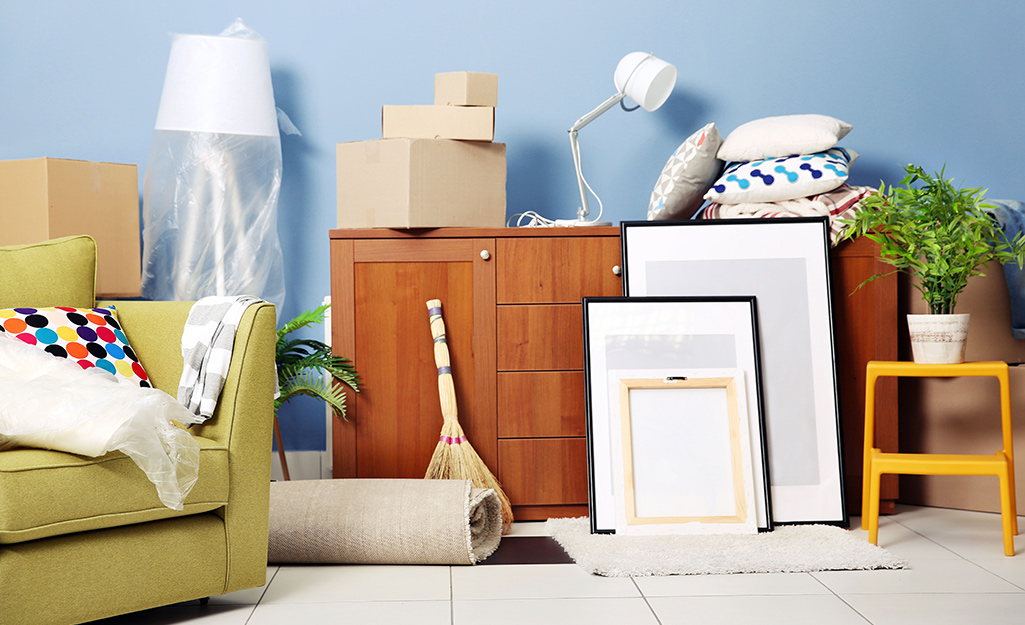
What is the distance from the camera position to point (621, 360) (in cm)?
230

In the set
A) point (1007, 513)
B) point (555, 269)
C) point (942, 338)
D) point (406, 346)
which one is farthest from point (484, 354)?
point (1007, 513)

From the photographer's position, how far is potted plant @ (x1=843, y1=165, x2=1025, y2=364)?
2.12 metres

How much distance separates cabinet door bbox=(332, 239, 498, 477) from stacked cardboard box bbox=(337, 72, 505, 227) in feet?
0.31

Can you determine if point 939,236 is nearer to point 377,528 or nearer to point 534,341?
point 534,341

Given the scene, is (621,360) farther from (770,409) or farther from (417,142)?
(417,142)

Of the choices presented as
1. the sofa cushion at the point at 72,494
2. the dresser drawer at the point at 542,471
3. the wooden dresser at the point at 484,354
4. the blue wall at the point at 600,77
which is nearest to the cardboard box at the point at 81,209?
the blue wall at the point at 600,77

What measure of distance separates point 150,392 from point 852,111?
2614mm

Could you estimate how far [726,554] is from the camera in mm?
1933

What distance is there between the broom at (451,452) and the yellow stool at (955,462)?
3.36ft

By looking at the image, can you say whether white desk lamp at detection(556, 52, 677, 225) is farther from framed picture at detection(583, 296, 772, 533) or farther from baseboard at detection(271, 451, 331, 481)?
baseboard at detection(271, 451, 331, 481)

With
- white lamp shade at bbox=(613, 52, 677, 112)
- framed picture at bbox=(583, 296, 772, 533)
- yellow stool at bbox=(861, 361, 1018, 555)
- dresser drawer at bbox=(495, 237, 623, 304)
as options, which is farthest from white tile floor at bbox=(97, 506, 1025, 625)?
white lamp shade at bbox=(613, 52, 677, 112)

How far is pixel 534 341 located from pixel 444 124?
732 mm

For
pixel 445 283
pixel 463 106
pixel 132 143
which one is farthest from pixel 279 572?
pixel 132 143

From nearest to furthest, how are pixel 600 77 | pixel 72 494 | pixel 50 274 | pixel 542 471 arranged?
pixel 72 494
pixel 50 274
pixel 542 471
pixel 600 77
